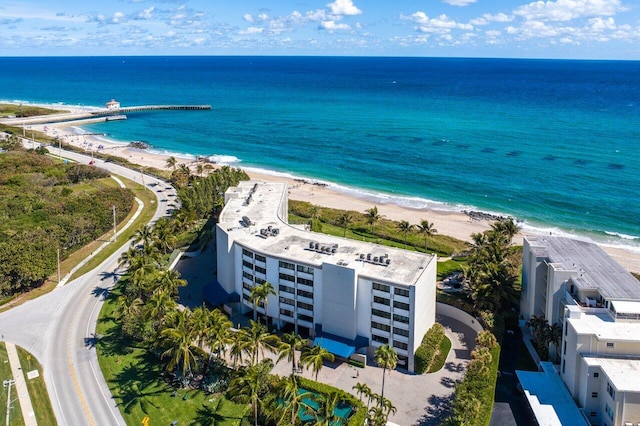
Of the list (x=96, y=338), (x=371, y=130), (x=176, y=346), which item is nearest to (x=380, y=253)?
(x=176, y=346)

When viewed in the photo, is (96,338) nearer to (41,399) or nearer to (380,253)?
(41,399)

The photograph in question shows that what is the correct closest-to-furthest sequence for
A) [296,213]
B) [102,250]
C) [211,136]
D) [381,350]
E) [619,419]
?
[619,419] → [381,350] → [102,250] → [296,213] → [211,136]

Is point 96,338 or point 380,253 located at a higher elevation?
point 380,253

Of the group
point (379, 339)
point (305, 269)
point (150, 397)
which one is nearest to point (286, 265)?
point (305, 269)

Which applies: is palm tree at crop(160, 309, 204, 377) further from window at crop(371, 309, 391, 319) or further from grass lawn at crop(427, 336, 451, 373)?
grass lawn at crop(427, 336, 451, 373)

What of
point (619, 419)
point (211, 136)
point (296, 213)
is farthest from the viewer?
point (211, 136)

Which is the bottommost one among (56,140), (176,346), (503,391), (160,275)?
(503,391)

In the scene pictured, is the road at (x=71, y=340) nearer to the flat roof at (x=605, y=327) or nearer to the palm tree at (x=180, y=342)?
the palm tree at (x=180, y=342)

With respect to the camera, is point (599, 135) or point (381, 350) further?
point (599, 135)

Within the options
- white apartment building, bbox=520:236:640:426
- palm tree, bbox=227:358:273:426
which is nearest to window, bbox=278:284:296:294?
palm tree, bbox=227:358:273:426
